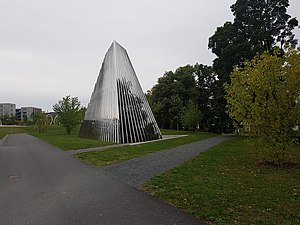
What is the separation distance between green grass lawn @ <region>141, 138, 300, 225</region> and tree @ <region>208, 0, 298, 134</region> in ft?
73.4

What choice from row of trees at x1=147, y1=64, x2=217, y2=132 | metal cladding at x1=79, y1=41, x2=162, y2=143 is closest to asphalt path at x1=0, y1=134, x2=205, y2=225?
metal cladding at x1=79, y1=41, x2=162, y2=143

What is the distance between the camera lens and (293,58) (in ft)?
31.8

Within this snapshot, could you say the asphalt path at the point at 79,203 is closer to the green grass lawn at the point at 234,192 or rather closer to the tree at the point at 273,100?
the green grass lawn at the point at 234,192

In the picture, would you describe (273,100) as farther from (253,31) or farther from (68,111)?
(68,111)

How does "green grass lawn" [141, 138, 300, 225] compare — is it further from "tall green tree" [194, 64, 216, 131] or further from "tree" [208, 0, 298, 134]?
"tall green tree" [194, 64, 216, 131]

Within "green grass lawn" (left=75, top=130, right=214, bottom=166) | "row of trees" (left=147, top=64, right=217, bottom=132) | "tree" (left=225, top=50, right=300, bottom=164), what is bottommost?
"green grass lawn" (left=75, top=130, right=214, bottom=166)

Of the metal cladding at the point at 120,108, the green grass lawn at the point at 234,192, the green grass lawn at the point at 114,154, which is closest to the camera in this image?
the green grass lawn at the point at 234,192

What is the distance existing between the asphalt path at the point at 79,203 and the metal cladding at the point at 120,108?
49.1 feet

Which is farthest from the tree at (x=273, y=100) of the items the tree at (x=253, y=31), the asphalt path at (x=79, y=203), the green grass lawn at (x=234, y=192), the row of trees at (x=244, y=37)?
the tree at (x=253, y=31)

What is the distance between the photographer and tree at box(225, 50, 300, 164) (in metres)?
9.70

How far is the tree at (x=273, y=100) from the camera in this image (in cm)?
970

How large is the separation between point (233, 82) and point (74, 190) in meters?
7.56

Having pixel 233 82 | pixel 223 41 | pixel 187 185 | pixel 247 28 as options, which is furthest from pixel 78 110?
pixel 187 185

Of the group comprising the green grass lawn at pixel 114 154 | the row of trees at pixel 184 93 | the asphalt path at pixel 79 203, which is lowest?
the asphalt path at pixel 79 203
